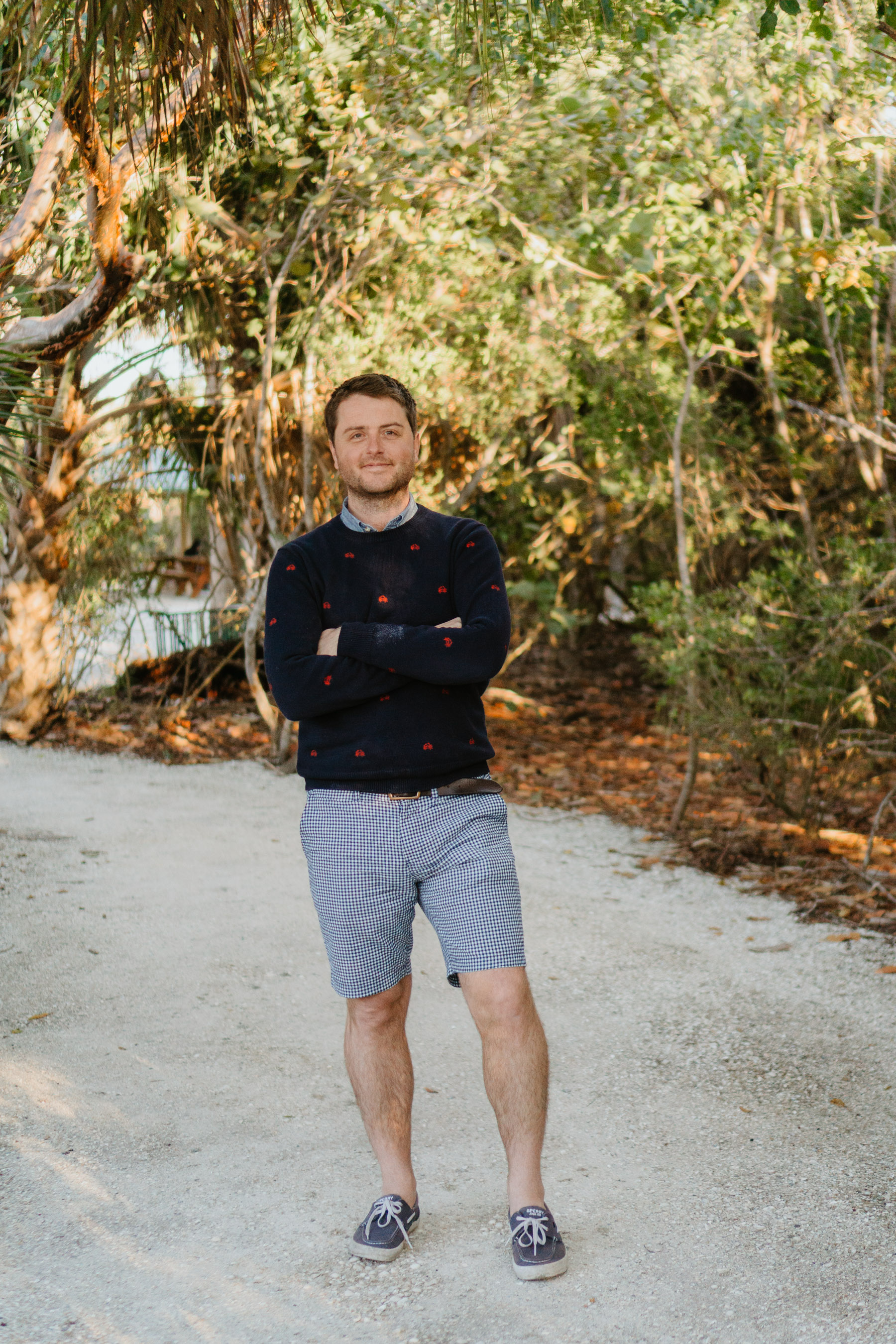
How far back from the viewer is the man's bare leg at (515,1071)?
8.21 feet

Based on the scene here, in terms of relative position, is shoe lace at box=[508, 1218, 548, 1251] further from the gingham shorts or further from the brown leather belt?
the brown leather belt

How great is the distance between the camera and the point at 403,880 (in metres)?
2.58

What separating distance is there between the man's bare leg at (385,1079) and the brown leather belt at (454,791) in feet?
1.49

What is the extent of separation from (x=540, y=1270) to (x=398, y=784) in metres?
1.09

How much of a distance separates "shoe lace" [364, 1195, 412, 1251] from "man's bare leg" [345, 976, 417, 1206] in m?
0.02

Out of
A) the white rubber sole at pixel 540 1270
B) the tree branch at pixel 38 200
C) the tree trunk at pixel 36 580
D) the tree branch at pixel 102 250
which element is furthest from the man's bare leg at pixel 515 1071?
the tree trunk at pixel 36 580

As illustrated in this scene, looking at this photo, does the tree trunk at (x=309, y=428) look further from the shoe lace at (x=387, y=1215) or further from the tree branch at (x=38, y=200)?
the shoe lace at (x=387, y=1215)

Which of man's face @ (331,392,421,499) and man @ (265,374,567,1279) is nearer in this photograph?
man @ (265,374,567,1279)

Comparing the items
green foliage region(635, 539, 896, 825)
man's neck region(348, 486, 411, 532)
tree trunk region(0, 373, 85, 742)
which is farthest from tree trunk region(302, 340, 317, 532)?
man's neck region(348, 486, 411, 532)

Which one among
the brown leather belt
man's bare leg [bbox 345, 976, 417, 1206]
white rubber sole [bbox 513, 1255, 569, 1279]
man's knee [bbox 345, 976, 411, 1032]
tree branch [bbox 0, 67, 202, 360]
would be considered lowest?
white rubber sole [bbox 513, 1255, 569, 1279]

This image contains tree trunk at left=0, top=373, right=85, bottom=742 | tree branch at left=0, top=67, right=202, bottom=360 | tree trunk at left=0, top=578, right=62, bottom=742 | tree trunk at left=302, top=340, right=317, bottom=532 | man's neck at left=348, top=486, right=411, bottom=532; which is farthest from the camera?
tree trunk at left=0, top=578, right=62, bottom=742

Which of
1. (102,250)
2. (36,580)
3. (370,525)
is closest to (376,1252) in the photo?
(370,525)

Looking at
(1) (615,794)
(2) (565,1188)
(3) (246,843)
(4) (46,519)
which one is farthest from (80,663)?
(2) (565,1188)

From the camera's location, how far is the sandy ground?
8.10ft
